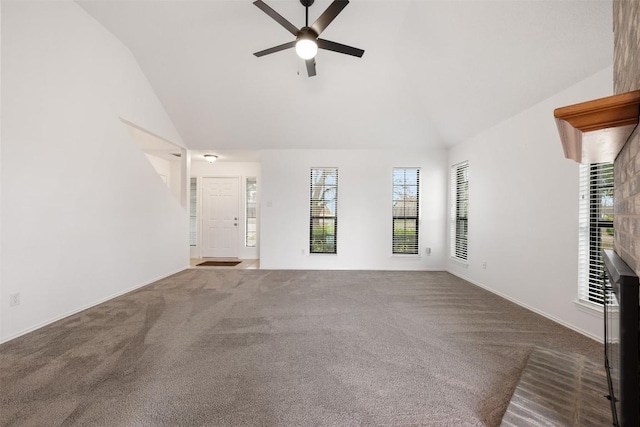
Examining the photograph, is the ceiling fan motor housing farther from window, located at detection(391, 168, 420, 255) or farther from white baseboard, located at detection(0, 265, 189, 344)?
white baseboard, located at detection(0, 265, 189, 344)

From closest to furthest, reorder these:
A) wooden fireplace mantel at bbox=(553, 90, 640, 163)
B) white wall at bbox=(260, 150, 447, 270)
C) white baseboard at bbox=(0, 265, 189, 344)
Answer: wooden fireplace mantel at bbox=(553, 90, 640, 163) → white baseboard at bbox=(0, 265, 189, 344) → white wall at bbox=(260, 150, 447, 270)

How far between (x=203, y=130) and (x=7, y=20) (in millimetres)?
2626

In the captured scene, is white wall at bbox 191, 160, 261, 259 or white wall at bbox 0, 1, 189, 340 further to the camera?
white wall at bbox 191, 160, 261, 259

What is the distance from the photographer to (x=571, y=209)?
8.46 ft

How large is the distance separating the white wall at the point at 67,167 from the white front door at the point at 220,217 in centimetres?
249

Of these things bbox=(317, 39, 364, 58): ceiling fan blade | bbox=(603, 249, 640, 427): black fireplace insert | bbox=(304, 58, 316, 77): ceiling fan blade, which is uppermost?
bbox=(317, 39, 364, 58): ceiling fan blade

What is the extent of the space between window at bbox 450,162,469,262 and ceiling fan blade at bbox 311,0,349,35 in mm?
Result: 3419

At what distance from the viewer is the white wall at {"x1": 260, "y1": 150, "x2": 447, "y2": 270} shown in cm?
511

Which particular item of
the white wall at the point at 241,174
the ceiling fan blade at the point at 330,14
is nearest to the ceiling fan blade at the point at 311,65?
the ceiling fan blade at the point at 330,14

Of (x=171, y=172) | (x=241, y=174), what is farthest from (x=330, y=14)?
(x=171, y=172)

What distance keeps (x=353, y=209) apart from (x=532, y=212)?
286cm

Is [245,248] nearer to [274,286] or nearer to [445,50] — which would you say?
[274,286]

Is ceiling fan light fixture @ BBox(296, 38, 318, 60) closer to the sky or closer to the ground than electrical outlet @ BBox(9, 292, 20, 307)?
closer to the sky

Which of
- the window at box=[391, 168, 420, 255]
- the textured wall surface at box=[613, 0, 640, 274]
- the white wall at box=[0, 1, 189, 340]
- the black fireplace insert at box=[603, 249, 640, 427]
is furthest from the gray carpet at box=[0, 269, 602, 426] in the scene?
the window at box=[391, 168, 420, 255]
